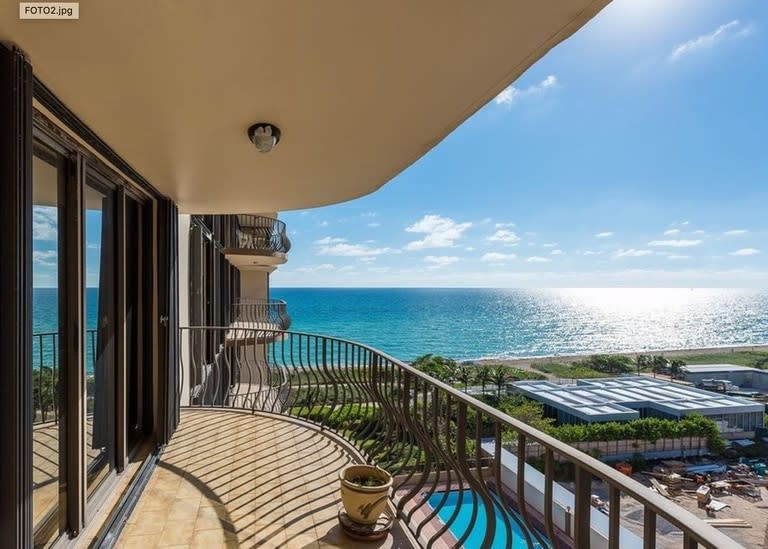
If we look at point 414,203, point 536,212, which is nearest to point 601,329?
point 536,212

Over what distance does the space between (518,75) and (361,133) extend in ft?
2.69

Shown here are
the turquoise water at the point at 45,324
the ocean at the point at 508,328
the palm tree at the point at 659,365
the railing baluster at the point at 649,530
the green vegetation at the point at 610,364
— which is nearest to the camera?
the railing baluster at the point at 649,530

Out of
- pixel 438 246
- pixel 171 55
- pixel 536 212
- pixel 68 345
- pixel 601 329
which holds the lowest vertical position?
pixel 601 329

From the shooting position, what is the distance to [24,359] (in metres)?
1.29

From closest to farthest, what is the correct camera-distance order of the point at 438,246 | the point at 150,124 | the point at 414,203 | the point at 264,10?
the point at 264,10, the point at 150,124, the point at 414,203, the point at 438,246

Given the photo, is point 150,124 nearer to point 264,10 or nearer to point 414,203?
point 264,10

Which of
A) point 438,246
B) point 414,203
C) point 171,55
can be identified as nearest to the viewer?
point 171,55

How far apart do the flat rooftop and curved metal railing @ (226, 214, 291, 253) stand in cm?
1227

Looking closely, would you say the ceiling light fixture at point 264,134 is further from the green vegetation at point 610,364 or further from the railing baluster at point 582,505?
the green vegetation at point 610,364

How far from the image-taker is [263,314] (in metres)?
12.3

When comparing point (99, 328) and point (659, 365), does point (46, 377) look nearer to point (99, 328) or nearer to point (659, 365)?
point (99, 328)

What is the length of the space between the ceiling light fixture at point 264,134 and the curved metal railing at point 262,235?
950 cm

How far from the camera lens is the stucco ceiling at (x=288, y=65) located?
1.05 m

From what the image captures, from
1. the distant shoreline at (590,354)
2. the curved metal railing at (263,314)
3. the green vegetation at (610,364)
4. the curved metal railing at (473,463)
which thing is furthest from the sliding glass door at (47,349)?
the green vegetation at (610,364)
